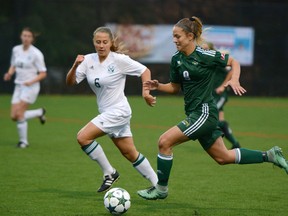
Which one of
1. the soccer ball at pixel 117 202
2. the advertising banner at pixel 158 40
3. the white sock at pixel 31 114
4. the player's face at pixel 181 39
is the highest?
the player's face at pixel 181 39

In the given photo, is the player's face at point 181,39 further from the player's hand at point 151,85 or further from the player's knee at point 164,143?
the player's knee at point 164,143

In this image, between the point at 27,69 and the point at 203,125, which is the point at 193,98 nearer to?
the point at 203,125

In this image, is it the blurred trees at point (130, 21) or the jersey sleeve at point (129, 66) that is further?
the blurred trees at point (130, 21)

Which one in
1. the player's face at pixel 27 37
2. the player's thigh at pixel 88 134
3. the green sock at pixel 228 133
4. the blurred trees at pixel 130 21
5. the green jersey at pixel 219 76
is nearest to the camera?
the player's thigh at pixel 88 134

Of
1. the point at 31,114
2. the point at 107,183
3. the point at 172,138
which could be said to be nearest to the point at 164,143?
the point at 172,138

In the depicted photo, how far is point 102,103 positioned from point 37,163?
2664 millimetres

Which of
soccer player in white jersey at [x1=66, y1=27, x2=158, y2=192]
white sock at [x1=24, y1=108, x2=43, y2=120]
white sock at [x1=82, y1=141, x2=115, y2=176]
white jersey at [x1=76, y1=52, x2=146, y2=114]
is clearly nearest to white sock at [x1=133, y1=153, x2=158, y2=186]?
soccer player in white jersey at [x1=66, y1=27, x2=158, y2=192]

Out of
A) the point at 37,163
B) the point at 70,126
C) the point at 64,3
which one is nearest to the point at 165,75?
the point at 64,3

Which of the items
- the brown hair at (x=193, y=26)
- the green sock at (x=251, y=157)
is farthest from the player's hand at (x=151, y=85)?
the green sock at (x=251, y=157)

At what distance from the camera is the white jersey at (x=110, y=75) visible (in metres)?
7.41

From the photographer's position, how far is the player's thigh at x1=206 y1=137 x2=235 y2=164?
6.68 m

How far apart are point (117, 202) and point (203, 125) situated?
1.12 metres

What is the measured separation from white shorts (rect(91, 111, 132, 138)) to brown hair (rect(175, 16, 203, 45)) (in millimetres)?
1260

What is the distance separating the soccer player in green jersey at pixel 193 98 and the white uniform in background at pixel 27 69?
5.39m
